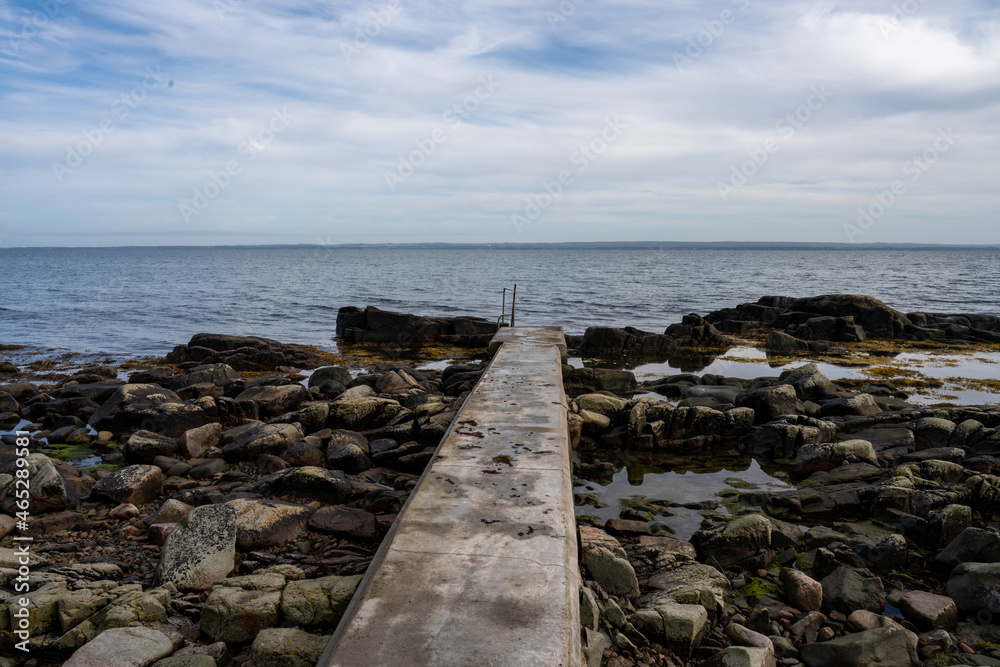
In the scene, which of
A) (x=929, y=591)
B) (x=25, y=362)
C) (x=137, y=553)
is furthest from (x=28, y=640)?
(x=25, y=362)

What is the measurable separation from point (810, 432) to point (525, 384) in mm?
4462

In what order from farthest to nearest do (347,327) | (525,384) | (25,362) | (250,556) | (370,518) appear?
(347,327)
(25,362)
(525,384)
(370,518)
(250,556)

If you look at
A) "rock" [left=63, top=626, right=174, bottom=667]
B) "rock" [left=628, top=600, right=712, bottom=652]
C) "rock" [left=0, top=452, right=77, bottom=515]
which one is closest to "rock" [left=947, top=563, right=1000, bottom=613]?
"rock" [left=628, top=600, right=712, bottom=652]

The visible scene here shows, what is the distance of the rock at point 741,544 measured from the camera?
593cm

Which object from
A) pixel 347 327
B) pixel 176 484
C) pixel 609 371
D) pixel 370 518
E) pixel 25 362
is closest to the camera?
pixel 370 518

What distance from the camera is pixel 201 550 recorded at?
200 inches

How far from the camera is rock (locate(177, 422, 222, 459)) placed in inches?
348

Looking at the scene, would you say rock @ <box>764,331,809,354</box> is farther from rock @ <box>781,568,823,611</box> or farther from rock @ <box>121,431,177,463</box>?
rock @ <box>121,431,177,463</box>

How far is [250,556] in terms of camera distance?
5.41 meters

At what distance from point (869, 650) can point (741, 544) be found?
1.73m

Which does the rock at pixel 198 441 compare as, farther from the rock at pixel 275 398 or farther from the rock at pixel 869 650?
the rock at pixel 869 650

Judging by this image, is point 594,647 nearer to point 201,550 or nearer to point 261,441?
point 201,550

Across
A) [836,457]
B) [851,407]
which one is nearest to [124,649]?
[836,457]

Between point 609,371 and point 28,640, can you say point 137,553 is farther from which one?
point 609,371
